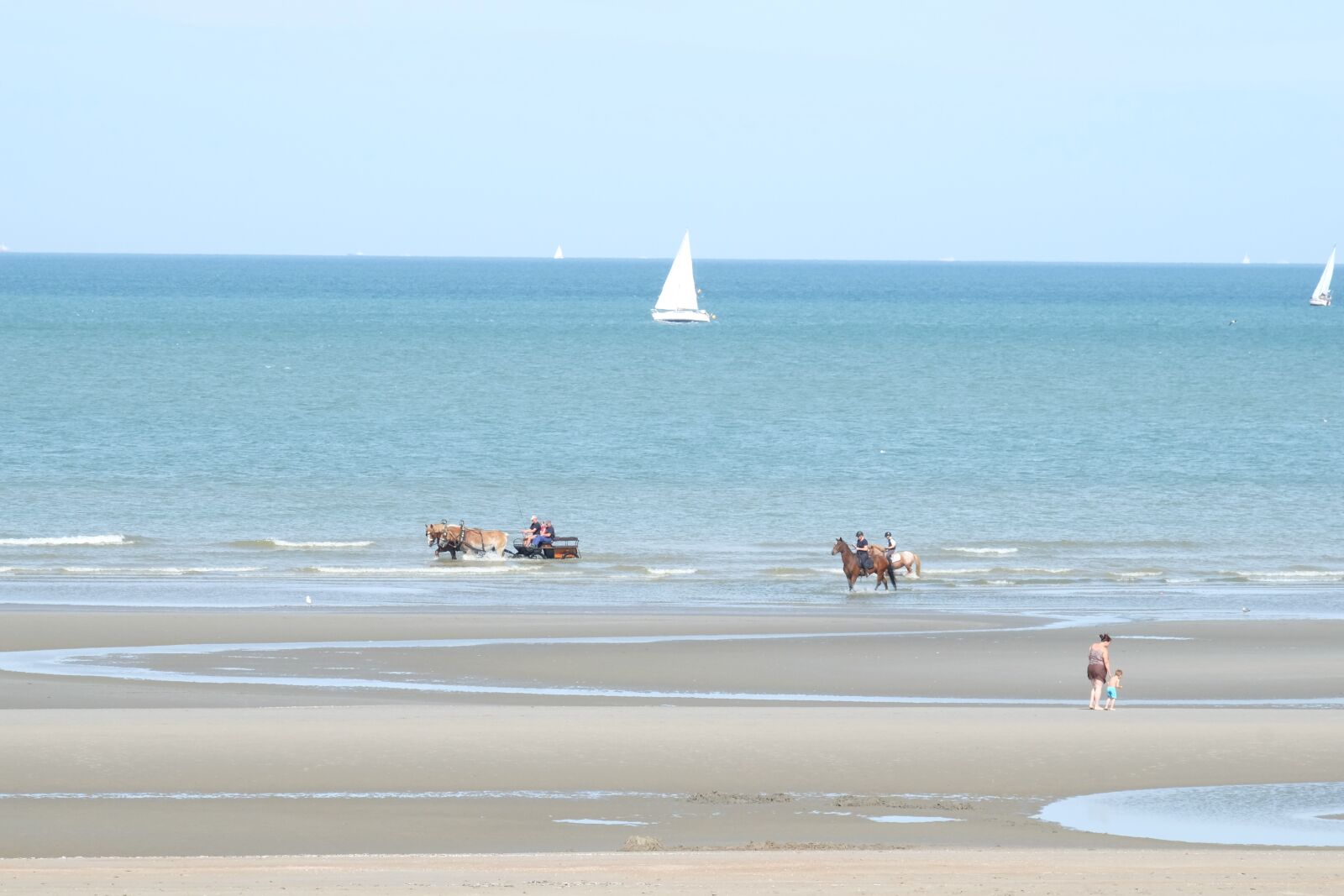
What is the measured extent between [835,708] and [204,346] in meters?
84.4

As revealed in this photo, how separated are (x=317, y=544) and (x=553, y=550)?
5603mm

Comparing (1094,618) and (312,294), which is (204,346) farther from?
(312,294)

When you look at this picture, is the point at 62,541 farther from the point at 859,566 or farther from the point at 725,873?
the point at 725,873

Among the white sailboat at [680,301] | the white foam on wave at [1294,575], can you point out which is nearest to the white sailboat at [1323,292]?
the white sailboat at [680,301]

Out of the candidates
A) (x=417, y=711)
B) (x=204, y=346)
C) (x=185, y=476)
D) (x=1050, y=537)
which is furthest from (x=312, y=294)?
(x=417, y=711)

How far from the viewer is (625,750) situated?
56.5ft

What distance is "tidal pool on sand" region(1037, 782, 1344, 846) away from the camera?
1446cm

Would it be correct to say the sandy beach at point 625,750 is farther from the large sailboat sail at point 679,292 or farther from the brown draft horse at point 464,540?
the large sailboat sail at point 679,292

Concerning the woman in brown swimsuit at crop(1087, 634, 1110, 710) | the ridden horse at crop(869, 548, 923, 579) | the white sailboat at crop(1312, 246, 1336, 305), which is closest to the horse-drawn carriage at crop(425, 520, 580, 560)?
the ridden horse at crop(869, 548, 923, 579)

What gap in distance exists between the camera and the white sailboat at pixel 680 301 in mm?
133250

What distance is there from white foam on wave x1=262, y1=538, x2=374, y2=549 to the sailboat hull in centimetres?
9564

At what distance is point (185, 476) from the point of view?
47.1 metres

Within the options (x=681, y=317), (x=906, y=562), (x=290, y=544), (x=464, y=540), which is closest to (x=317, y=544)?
(x=290, y=544)

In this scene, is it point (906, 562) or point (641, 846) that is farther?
point (906, 562)
